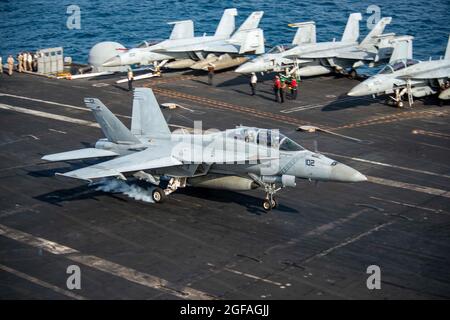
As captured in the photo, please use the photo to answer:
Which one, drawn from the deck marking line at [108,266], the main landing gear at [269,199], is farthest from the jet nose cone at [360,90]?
the deck marking line at [108,266]

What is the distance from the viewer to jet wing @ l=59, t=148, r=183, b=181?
93.8 feet

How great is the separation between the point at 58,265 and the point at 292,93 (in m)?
29.4

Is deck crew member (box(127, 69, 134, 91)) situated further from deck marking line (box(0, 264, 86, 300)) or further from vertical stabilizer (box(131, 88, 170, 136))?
deck marking line (box(0, 264, 86, 300))

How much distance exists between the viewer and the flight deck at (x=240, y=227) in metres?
23.9

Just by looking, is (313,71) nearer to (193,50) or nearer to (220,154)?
(193,50)

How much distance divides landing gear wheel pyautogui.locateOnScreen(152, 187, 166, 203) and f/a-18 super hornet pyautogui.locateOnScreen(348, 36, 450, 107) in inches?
780

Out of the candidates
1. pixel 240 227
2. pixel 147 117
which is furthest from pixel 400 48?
pixel 240 227

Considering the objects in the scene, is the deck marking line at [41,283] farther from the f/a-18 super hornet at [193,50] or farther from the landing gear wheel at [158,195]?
the f/a-18 super hornet at [193,50]

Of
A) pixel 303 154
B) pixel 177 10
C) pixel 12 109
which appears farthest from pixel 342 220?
Answer: pixel 177 10

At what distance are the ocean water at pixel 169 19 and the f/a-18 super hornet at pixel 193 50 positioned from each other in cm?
2331

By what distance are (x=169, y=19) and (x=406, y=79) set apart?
5878cm

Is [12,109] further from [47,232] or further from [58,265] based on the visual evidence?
[58,265]

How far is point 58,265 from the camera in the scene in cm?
2525

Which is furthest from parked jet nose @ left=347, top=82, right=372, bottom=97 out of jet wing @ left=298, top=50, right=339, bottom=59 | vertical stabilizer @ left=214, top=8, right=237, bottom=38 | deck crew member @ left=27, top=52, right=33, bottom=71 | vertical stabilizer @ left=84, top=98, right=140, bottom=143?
deck crew member @ left=27, top=52, right=33, bottom=71
